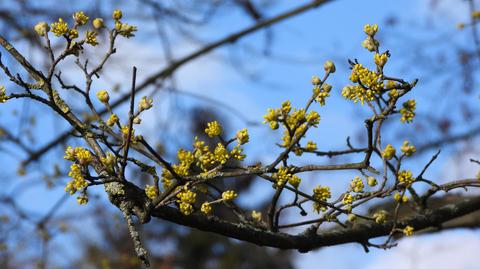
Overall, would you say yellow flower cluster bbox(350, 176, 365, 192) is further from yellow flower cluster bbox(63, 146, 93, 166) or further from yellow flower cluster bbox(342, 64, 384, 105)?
yellow flower cluster bbox(63, 146, 93, 166)

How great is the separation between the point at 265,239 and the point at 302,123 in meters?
0.54

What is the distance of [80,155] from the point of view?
5.56ft

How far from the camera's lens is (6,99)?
1.73 m

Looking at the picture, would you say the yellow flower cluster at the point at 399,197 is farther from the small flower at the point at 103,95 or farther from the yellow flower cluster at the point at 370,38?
the small flower at the point at 103,95

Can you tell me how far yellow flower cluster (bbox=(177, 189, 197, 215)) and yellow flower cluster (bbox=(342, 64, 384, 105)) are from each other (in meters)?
0.52

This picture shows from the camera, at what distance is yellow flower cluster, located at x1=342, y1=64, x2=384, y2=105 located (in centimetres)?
171

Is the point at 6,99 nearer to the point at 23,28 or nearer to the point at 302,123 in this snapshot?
the point at 302,123

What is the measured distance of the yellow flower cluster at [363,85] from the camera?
171 cm

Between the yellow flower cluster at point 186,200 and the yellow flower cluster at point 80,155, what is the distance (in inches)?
10.8

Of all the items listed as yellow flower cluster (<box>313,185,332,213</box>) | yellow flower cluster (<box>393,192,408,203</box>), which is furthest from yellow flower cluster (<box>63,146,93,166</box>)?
Answer: yellow flower cluster (<box>393,192,408,203</box>)

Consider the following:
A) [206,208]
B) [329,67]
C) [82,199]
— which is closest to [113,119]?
[82,199]

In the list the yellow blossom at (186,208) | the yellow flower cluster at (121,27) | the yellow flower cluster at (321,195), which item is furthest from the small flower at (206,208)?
the yellow flower cluster at (121,27)

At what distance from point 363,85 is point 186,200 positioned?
0.60m

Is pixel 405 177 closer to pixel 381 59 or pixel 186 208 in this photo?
pixel 381 59
